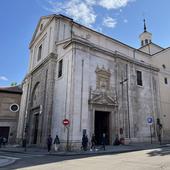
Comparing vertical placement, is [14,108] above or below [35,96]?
below

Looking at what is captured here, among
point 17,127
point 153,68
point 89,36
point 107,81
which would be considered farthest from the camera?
point 17,127

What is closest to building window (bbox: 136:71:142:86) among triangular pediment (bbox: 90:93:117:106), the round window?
triangular pediment (bbox: 90:93:117:106)

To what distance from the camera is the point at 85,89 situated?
17516 millimetres

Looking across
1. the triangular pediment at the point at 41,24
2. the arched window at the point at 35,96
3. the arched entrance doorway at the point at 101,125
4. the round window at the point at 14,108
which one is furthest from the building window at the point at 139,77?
the round window at the point at 14,108

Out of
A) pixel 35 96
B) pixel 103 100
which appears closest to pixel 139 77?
pixel 103 100

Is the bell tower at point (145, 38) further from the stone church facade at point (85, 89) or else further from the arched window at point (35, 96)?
the arched window at point (35, 96)

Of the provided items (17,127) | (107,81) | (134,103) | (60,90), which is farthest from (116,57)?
(17,127)

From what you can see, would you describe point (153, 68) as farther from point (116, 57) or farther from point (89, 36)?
point (89, 36)

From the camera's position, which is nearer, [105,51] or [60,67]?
[60,67]

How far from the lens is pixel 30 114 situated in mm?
23984

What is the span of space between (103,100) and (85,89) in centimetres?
245

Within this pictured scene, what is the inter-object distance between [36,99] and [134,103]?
1206 centimetres

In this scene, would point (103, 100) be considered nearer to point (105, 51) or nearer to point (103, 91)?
point (103, 91)

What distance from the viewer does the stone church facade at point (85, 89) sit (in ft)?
55.9
